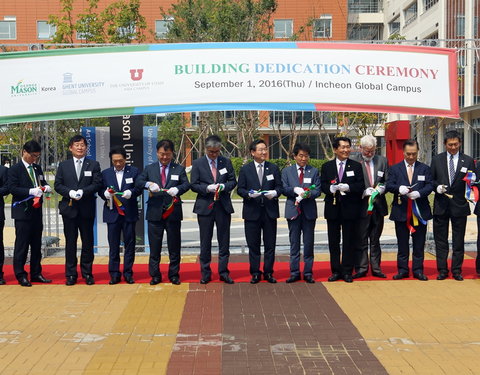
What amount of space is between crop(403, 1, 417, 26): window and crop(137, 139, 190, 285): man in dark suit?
1524 inches

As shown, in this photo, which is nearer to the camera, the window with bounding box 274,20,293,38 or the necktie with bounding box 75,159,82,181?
the necktie with bounding box 75,159,82,181

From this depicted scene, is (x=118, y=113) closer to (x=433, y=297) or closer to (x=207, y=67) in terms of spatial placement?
(x=207, y=67)

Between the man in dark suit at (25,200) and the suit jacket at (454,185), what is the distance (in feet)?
15.9

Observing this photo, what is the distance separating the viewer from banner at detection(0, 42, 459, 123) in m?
9.11

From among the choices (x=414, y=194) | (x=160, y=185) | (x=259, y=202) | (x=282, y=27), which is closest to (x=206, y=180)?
(x=160, y=185)

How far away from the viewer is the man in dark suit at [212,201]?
8.34 meters

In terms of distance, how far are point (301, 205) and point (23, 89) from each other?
4.13 m

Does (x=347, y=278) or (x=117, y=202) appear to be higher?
(x=117, y=202)

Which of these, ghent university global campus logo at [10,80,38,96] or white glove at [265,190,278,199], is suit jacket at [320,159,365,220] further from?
ghent university global campus logo at [10,80,38,96]

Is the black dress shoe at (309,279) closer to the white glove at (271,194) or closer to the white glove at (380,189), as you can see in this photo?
the white glove at (271,194)

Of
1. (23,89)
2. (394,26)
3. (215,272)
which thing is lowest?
(215,272)

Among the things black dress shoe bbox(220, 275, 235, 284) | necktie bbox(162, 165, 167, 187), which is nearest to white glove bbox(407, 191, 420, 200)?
black dress shoe bbox(220, 275, 235, 284)

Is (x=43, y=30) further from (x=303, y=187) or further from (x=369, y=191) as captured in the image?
(x=369, y=191)

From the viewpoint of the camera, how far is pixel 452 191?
334 inches
